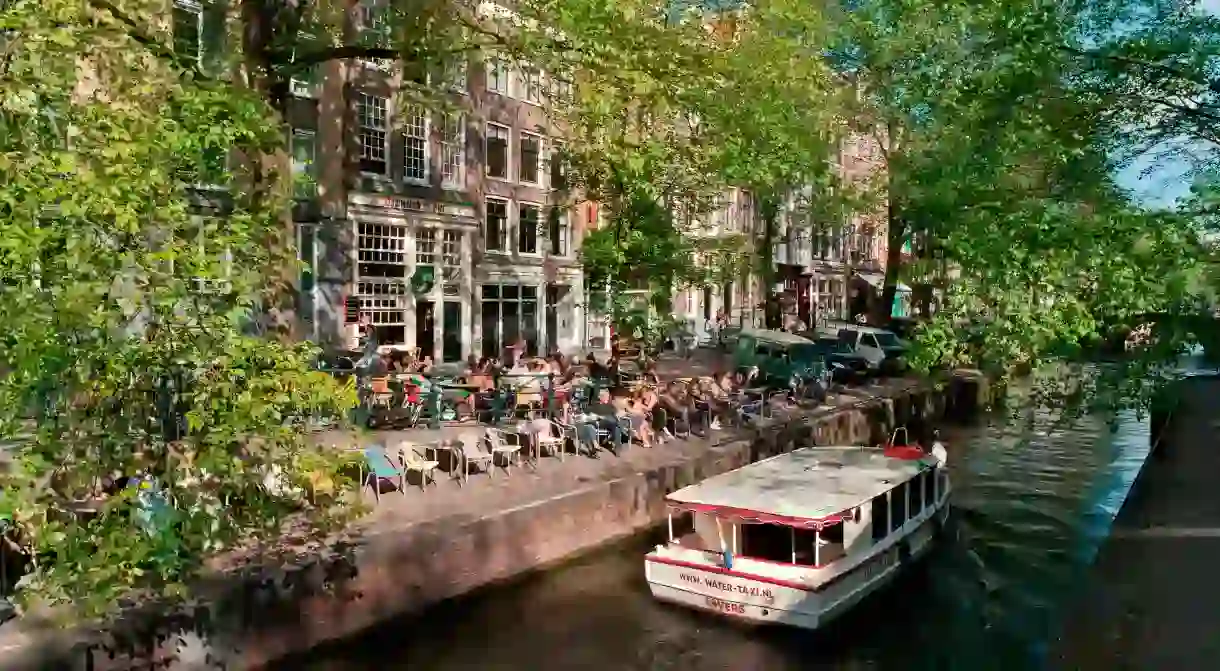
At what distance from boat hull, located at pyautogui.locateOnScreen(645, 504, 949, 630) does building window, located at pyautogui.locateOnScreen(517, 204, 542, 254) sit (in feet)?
70.1

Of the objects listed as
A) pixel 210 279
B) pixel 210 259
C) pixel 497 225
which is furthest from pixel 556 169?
pixel 210 259

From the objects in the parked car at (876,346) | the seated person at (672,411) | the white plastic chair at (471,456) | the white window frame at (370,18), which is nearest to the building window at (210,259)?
the white window frame at (370,18)

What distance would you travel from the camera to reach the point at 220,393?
314 inches

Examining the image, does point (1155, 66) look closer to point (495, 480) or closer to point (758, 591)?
point (758, 591)

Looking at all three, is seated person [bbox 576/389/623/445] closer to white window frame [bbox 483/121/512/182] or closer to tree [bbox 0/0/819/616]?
tree [bbox 0/0/819/616]

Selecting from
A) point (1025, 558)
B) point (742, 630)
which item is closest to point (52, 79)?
point (742, 630)

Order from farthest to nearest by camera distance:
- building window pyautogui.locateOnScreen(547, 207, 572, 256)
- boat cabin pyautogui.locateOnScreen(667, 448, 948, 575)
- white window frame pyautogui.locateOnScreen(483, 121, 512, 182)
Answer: building window pyautogui.locateOnScreen(547, 207, 572, 256) → white window frame pyautogui.locateOnScreen(483, 121, 512, 182) → boat cabin pyautogui.locateOnScreen(667, 448, 948, 575)

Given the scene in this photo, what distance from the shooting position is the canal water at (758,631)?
12281 millimetres

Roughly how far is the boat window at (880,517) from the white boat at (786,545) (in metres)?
0.02

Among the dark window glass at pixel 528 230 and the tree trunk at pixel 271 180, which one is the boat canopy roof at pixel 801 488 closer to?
the tree trunk at pixel 271 180

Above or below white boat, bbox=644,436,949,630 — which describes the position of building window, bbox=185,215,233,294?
above

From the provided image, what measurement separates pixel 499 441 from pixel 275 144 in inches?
291

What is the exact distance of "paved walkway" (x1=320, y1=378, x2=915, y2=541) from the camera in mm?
14359

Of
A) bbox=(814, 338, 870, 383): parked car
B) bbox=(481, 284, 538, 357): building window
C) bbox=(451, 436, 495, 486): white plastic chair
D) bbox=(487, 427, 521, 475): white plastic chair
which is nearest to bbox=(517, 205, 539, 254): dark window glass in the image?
bbox=(481, 284, 538, 357): building window
